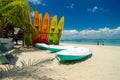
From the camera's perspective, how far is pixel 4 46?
751 cm

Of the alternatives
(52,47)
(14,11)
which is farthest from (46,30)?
(14,11)

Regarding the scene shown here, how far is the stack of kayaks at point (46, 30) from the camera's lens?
46.8 feet

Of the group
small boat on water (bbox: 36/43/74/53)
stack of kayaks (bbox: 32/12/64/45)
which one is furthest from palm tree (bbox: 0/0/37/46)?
stack of kayaks (bbox: 32/12/64/45)

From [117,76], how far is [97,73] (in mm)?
645

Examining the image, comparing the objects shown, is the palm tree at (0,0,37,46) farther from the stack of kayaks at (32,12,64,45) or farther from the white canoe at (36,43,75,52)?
the stack of kayaks at (32,12,64,45)

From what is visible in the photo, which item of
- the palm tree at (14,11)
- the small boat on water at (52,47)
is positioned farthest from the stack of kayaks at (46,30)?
the palm tree at (14,11)

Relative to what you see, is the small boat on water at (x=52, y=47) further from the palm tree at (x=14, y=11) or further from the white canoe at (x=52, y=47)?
the palm tree at (x=14, y=11)

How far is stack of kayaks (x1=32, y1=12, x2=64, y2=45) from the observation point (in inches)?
562

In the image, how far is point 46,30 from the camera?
14406 mm

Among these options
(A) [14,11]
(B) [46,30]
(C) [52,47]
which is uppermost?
(A) [14,11]

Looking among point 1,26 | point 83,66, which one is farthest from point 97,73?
point 1,26

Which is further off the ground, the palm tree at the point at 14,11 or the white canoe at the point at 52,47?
the palm tree at the point at 14,11

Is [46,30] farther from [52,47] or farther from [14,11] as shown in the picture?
[14,11]

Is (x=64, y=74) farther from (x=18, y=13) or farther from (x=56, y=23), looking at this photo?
(x=56, y=23)
